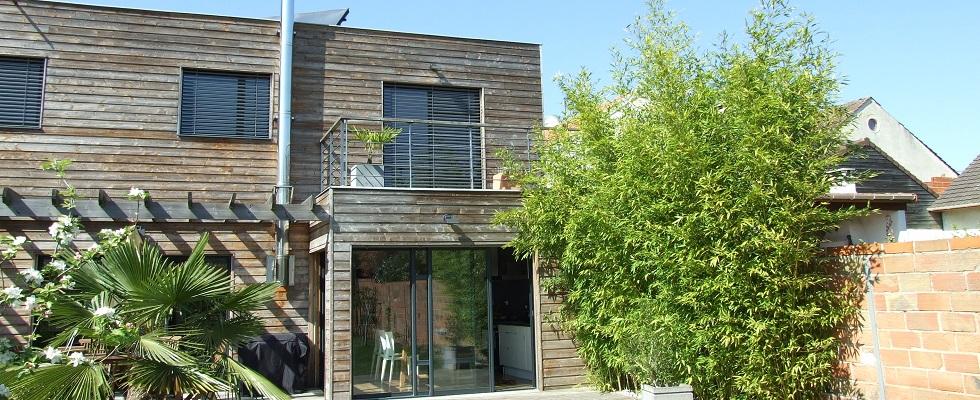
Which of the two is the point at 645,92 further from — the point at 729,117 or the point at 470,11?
the point at 470,11

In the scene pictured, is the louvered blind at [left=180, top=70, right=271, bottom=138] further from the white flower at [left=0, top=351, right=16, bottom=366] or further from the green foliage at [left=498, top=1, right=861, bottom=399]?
the white flower at [left=0, top=351, right=16, bottom=366]

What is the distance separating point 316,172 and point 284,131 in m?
0.74

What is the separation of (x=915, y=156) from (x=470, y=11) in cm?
1677

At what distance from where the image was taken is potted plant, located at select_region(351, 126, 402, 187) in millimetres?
9297

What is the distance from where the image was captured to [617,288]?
823cm

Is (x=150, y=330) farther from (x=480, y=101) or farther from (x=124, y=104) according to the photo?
(x=480, y=101)

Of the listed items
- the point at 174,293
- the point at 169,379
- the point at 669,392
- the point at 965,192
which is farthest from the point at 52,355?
the point at 965,192

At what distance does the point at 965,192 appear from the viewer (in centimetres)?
1407

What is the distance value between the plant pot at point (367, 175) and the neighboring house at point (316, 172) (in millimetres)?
19

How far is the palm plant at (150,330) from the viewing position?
224 inches

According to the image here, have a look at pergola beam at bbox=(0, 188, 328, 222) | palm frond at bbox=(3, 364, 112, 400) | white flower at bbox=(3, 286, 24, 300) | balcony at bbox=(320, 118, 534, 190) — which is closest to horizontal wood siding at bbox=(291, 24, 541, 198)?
A: balcony at bbox=(320, 118, 534, 190)

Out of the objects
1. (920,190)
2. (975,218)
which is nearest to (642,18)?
(975,218)

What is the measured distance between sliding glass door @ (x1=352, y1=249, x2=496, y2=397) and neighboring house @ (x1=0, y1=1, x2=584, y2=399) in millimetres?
19

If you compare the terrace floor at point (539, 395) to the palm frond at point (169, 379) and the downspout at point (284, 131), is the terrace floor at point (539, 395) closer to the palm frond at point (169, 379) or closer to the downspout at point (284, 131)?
the downspout at point (284, 131)
